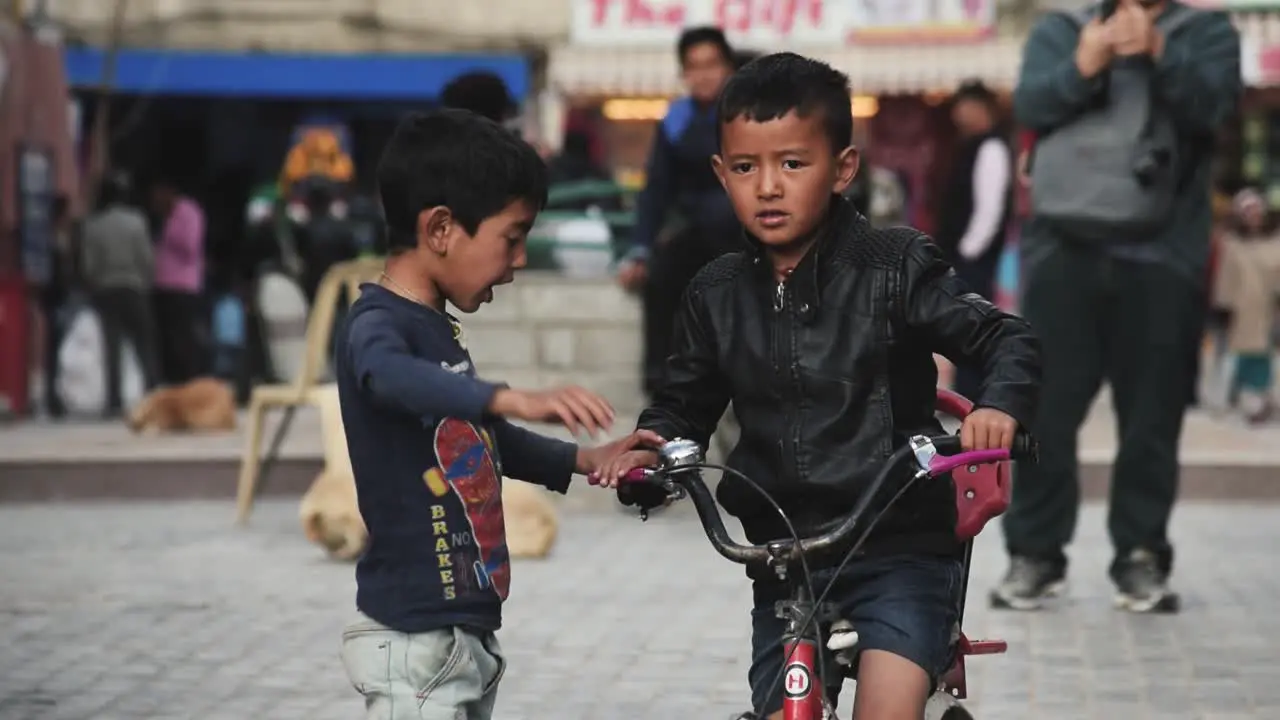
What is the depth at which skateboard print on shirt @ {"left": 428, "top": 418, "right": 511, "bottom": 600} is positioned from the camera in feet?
12.2

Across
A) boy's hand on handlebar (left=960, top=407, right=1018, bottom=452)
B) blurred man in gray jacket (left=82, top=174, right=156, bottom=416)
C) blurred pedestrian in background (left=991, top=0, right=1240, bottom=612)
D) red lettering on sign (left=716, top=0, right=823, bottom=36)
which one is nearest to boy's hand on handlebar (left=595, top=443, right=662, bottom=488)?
boy's hand on handlebar (left=960, top=407, right=1018, bottom=452)

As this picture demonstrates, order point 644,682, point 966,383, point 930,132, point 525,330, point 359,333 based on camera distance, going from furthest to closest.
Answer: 1. point 930,132
2. point 966,383
3. point 525,330
4. point 644,682
5. point 359,333

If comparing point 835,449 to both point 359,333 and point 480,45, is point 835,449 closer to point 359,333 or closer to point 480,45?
point 359,333

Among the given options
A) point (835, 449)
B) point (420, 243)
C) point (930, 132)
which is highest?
point (420, 243)

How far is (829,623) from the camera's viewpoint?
3734mm

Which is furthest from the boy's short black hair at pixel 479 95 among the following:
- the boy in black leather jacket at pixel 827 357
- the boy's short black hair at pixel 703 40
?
the boy in black leather jacket at pixel 827 357

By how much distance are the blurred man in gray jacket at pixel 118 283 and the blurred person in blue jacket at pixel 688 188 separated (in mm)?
7468

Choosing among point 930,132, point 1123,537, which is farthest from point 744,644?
point 930,132

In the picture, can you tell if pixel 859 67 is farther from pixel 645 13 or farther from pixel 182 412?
pixel 182 412

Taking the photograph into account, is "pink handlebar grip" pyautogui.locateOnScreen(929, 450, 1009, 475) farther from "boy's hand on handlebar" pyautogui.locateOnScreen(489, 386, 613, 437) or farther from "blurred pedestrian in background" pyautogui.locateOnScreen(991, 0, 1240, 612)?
"blurred pedestrian in background" pyautogui.locateOnScreen(991, 0, 1240, 612)

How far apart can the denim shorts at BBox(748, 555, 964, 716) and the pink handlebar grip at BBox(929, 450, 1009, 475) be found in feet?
0.97

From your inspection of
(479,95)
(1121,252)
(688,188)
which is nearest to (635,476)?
(1121,252)

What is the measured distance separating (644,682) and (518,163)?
2867mm

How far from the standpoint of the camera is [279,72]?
25.3 m
